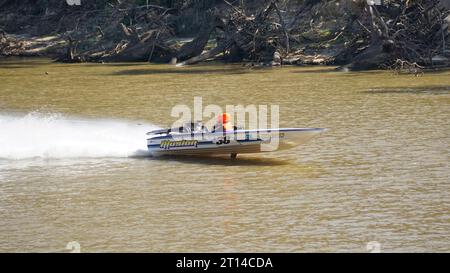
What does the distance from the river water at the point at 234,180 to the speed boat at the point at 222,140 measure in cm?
31

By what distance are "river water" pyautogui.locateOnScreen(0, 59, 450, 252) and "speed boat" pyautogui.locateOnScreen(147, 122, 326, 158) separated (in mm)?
312

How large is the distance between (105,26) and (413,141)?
3306 cm

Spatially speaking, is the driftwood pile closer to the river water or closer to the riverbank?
the riverbank

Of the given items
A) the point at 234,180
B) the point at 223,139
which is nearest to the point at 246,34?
the point at 223,139

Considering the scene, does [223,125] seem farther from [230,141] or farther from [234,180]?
[234,180]

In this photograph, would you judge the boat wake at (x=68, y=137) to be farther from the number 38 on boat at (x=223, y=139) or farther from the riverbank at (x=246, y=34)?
the riverbank at (x=246, y=34)

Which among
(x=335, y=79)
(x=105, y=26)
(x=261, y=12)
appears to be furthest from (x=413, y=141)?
(x=105, y=26)

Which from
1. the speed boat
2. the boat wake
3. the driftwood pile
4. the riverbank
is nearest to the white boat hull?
the speed boat

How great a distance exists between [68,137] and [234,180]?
683 centimetres

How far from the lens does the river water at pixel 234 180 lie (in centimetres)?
1460

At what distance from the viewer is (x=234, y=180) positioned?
18.8m

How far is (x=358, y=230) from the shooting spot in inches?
580

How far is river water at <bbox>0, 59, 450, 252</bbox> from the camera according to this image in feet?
47.9
